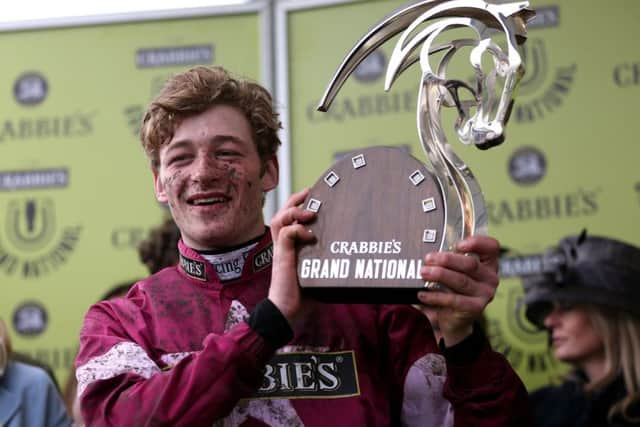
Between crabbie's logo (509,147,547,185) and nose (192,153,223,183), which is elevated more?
nose (192,153,223,183)

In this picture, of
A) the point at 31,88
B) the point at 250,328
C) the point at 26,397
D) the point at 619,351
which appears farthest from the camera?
the point at 31,88

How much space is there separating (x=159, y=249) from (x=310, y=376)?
214 cm

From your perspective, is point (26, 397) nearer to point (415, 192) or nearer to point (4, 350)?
point (4, 350)

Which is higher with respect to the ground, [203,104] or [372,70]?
[372,70]

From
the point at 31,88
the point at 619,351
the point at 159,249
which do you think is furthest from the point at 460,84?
the point at 31,88

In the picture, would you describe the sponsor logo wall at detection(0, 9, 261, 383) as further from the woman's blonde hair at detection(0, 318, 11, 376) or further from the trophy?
the trophy

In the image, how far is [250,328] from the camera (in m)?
2.14

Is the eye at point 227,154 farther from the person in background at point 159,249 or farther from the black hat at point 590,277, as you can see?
the person in background at point 159,249

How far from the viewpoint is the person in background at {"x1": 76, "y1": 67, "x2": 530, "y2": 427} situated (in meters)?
2.11

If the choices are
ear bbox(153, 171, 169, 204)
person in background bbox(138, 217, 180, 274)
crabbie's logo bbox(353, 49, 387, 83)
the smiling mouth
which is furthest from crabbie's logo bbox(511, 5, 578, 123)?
the smiling mouth

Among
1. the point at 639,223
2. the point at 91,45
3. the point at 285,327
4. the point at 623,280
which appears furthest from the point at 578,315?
the point at 91,45

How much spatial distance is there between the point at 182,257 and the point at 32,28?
2.73 m

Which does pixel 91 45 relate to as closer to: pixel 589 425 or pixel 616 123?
pixel 616 123

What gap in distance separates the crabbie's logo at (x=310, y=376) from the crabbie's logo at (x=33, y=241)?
2742mm
